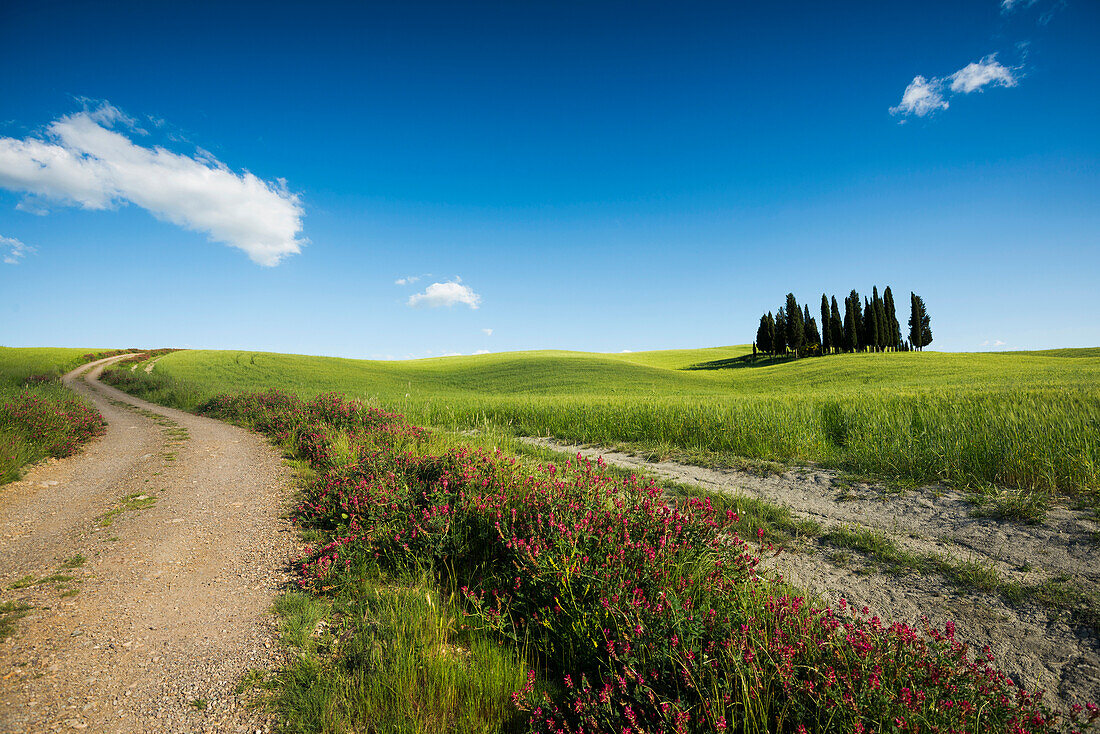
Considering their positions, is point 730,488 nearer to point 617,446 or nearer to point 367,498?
point 617,446

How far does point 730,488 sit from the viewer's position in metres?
7.68

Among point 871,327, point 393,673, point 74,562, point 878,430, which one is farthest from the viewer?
point 871,327

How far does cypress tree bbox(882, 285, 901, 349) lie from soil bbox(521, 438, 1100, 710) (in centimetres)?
7529

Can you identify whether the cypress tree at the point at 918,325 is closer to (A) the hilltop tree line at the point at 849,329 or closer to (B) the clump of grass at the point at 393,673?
(A) the hilltop tree line at the point at 849,329

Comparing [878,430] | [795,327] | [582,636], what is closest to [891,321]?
[795,327]

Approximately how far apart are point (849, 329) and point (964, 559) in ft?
238

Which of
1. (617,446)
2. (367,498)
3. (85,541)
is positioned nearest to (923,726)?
(367,498)

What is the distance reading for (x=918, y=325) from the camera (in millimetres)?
70875

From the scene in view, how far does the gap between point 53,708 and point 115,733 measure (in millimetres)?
516

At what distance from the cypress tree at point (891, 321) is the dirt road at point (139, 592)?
81.6 meters

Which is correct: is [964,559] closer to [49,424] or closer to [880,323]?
[49,424]

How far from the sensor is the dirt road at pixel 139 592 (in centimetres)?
281

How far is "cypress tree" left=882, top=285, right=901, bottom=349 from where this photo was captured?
6684cm

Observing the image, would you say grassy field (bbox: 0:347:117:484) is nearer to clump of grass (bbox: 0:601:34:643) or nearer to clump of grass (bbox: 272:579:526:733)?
clump of grass (bbox: 0:601:34:643)
